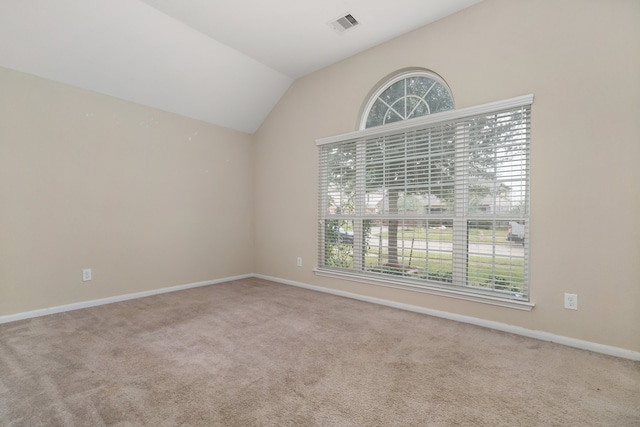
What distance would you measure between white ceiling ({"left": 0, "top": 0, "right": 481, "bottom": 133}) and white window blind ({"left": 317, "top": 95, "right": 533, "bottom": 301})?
991mm

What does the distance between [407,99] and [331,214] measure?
161 cm

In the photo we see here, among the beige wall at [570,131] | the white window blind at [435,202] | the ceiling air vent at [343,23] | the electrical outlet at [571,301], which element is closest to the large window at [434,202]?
the white window blind at [435,202]

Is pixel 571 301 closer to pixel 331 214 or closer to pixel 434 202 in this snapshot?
pixel 434 202

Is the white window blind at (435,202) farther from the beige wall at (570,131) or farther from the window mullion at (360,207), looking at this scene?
the beige wall at (570,131)

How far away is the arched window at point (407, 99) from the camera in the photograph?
3059 mm

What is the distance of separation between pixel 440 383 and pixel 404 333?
0.75 metres

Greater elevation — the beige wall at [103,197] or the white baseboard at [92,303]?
the beige wall at [103,197]

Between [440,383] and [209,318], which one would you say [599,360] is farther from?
[209,318]

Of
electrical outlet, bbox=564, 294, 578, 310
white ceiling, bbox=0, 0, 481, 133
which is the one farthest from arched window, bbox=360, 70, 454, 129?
electrical outlet, bbox=564, 294, 578, 310

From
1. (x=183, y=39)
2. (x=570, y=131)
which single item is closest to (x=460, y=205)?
(x=570, y=131)

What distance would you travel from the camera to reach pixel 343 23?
2979 mm

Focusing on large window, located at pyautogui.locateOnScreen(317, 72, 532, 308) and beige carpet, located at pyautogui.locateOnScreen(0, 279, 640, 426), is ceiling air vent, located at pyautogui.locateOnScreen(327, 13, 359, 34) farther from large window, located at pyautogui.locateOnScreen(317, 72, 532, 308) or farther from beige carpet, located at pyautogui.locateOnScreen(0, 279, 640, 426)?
beige carpet, located at pyautogui.locateOnScreen(0, 279, 640, 426)

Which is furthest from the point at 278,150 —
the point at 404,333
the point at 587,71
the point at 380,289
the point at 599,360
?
the point at 599,360

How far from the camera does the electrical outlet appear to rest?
2291 millimetres
